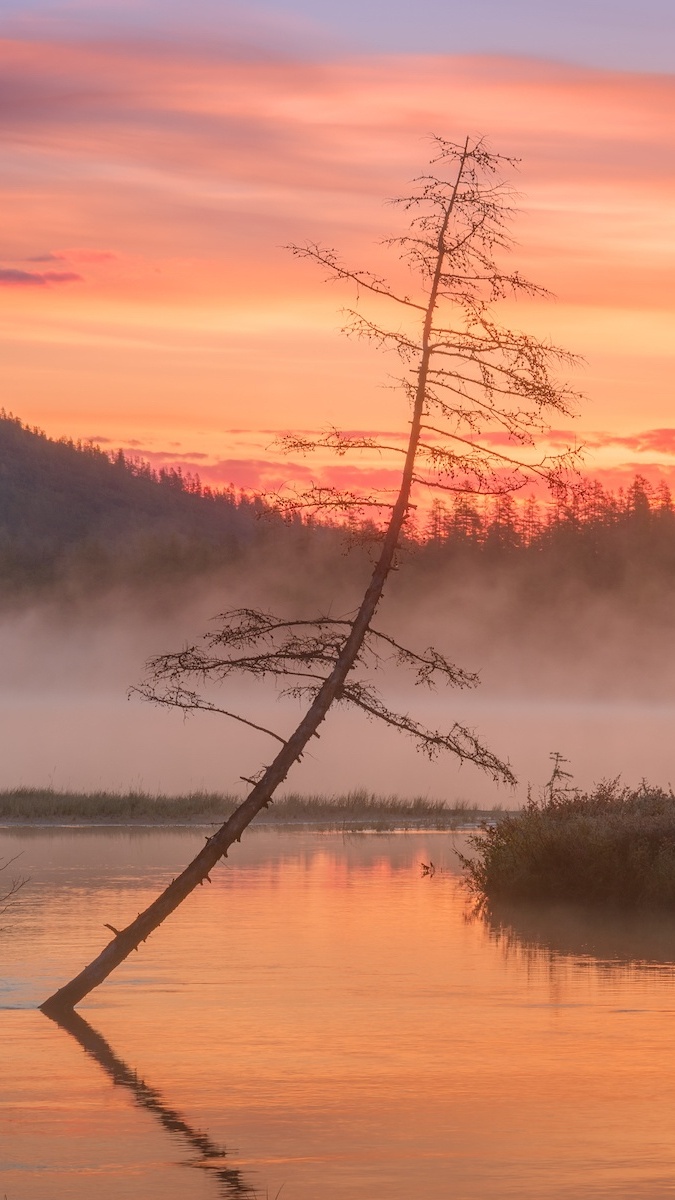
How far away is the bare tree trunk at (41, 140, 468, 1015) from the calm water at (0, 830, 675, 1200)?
17.2 inches

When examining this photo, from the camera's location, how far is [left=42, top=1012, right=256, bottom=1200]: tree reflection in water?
561 inches

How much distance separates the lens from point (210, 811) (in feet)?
174

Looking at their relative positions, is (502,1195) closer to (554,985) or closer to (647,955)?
(554,985)

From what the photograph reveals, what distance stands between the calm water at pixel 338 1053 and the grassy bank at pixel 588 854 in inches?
42.4

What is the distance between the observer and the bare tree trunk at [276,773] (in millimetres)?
21844

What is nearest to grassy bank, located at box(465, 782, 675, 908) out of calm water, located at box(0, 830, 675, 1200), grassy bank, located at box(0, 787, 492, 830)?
calm water, located at box(0, 830, 675, 1200)

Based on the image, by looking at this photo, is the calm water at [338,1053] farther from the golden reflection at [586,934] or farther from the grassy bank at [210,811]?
the grassy bank at [210,811]

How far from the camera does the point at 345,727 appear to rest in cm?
17012

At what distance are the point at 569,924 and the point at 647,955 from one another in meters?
3.66

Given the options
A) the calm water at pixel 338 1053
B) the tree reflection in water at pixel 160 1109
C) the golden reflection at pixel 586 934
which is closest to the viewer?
the tree reflection in water at pixel 160 1109

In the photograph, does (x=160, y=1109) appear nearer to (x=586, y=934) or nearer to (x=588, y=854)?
(x=586, y=934)

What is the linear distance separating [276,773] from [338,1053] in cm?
366

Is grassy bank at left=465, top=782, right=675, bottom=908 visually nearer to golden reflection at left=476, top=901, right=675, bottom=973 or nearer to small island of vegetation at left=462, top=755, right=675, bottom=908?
small island of vegetation at left=462, top=755, right=675, bottom=908

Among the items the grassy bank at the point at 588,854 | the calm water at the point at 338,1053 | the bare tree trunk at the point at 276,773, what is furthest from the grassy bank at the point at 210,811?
the bare tree trunk at the point at 276,773
